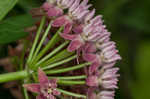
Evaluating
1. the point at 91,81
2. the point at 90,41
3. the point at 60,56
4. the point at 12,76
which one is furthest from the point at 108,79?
the point at 12,76

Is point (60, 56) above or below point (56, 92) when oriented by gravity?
above

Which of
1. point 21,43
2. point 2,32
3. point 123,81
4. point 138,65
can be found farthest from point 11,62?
point 138,65

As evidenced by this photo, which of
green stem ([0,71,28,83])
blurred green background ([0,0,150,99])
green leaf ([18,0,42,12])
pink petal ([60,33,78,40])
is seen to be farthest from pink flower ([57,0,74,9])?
blurred green background ([0,0,150,99])

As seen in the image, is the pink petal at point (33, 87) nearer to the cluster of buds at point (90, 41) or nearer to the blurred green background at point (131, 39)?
the cluster of buds at point (90, 41)

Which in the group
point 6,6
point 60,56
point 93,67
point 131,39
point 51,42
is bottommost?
point 93,67

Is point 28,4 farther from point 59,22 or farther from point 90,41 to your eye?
point 90,41

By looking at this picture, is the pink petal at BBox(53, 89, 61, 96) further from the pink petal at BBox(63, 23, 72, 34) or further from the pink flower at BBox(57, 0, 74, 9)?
the pink flower at BBox(57, 0, 74, 9)

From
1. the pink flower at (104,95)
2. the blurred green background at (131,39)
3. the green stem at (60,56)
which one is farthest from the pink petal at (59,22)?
the blurred green background at (131,39)
